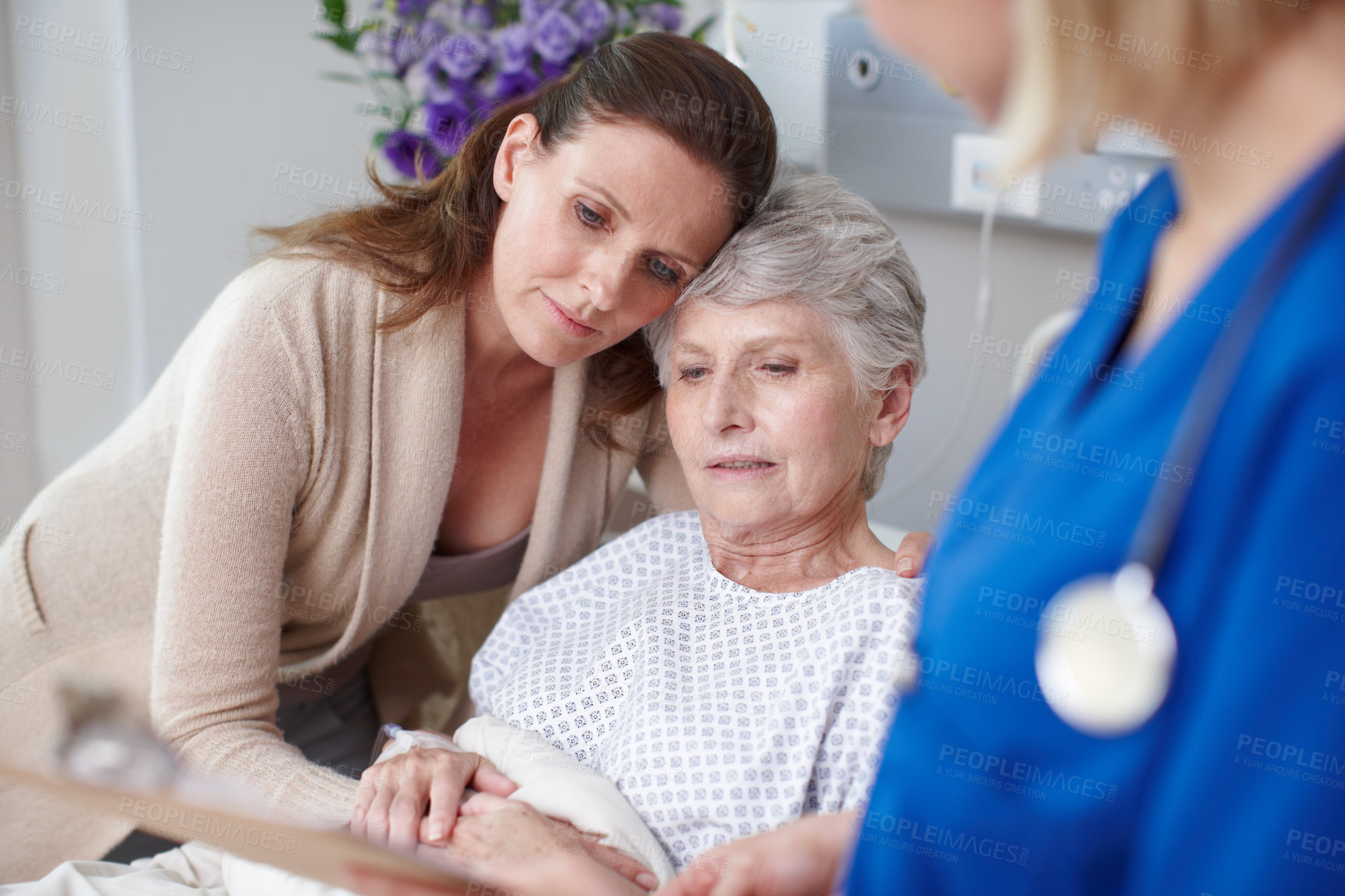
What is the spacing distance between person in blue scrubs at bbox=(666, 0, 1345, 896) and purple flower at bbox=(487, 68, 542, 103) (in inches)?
57.0

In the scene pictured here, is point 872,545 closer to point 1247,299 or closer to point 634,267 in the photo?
point 634,267

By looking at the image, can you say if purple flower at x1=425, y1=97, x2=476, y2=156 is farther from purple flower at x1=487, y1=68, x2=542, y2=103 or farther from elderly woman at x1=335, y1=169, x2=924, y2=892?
elderly woman at x1=335, y1=169, x2=924, y2=892

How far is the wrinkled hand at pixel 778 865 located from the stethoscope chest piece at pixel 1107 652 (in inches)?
17.5

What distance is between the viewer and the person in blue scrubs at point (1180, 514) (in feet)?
1.68

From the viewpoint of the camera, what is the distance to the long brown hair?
1271 millimetres

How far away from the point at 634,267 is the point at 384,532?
1.70 feet

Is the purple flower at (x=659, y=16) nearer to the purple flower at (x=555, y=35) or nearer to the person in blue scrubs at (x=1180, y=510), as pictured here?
the purple flower at (x=555, y=35)

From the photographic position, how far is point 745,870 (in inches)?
37.4

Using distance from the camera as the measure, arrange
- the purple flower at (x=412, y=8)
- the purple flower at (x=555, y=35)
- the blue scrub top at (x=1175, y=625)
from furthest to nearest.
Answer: the purple flower at (x=412, y=8), the purple flower at (x=555, y=35), the blue scrub top at (x=1175, y=625)

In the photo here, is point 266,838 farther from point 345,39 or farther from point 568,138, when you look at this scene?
point 345,39

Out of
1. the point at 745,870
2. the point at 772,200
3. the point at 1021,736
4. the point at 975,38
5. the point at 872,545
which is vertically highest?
the point at 975,38

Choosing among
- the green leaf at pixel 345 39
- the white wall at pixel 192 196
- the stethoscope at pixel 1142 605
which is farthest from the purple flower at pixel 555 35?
the stethoscope at pixel 1142 605

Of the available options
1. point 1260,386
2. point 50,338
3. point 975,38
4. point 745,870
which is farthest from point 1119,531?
point 50,338

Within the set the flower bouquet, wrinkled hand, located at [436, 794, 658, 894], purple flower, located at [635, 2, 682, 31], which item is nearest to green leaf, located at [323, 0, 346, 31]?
the flower bouquet
